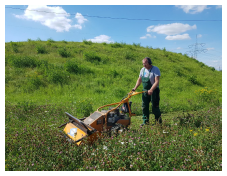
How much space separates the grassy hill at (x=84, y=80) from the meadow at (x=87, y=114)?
51 millimetres

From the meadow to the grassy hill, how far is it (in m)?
0.05

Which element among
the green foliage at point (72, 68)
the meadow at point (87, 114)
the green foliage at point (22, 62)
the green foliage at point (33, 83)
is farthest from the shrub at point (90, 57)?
the green foliage at point (33, 83)

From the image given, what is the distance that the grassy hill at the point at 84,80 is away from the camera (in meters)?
9.12

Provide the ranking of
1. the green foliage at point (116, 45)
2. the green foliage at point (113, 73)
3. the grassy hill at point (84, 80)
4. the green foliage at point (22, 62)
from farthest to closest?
the green foliage at point (116, 45), the green foliage at point (113, 73), the green foliage at point (22, 62), the grassy hill at point (84, 80)

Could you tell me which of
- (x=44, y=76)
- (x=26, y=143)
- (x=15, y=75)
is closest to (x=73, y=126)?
(x=26, y=143)

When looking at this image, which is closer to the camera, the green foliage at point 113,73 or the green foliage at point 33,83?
the green foliage at point 33,83

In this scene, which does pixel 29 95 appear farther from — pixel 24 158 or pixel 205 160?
pixel 205 160

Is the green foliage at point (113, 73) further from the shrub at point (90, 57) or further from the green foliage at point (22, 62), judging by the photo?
the green foliage at point (22, 62)

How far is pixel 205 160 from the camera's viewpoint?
9.64ft

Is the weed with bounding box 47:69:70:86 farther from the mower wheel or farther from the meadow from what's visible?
the mower wheel

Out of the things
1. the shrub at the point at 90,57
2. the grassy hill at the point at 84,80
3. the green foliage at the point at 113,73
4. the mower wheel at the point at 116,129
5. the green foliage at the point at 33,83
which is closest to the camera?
the mower wheel at the point at 116,129

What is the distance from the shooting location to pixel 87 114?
648cm

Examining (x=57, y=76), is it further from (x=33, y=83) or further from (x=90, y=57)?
(x=90, y=57)

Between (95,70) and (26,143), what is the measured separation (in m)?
9.92
